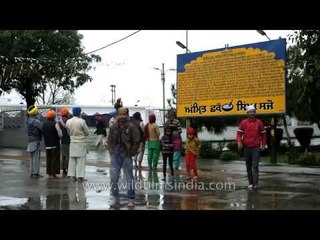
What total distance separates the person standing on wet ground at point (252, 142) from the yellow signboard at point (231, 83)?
25.3 feet


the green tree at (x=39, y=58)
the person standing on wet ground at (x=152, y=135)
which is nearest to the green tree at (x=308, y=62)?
the person standing on wet ground at (x=152, y=135)

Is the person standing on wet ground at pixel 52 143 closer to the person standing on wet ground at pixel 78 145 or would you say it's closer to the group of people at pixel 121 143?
the group of people at pixel 121 143

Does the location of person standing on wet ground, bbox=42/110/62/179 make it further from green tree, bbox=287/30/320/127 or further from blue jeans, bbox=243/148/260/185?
green tree, bbox=287/30/320/127

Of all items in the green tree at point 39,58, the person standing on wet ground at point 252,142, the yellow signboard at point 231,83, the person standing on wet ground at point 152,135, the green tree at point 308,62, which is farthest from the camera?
the green tree at point 39,58

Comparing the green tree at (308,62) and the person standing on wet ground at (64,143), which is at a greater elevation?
the green tree at (308,62)

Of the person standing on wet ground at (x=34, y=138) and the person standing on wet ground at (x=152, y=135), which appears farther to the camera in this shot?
the person standing on wet ground at (x=152, y=135)

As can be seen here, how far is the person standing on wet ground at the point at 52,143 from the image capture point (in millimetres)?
14125

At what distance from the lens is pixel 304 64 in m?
14.6

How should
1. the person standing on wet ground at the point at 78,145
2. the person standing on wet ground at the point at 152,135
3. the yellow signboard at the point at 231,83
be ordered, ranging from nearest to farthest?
the person standing on wet ground at the point at 78,145 < the person standing on wet ground at the point at 152,135 < the yellow signboard at the point at 231,83

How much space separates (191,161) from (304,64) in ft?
12.7

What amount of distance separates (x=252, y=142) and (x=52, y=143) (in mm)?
5065

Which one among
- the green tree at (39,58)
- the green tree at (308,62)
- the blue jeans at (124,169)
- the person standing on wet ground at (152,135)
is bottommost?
the blue jeans at (124,169)
